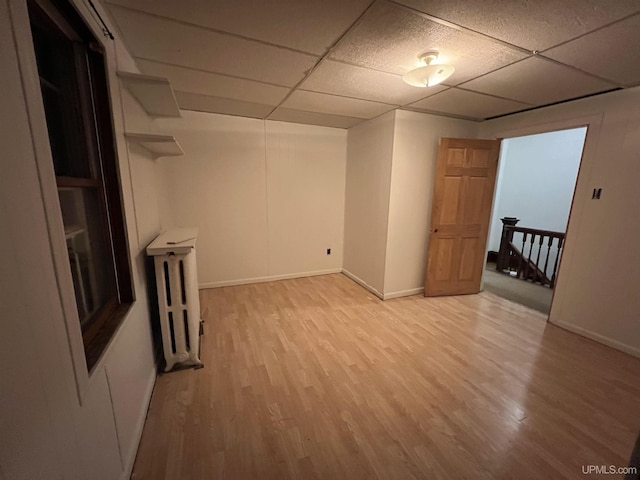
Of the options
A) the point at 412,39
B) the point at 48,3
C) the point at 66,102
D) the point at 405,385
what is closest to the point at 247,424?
the point at 405,385

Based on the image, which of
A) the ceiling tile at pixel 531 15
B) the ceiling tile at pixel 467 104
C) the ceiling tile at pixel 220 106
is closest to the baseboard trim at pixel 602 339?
the ceiling tile at pixel 467 104

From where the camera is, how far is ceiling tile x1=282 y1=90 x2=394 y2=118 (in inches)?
104

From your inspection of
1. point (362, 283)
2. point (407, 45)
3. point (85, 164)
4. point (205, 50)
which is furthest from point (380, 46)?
point (362, 283)

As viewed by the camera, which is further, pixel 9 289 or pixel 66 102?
pixel 66 102

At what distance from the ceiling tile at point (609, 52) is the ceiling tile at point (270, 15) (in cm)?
136

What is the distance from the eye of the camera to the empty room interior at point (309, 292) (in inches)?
32.8

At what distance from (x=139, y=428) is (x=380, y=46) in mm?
2730

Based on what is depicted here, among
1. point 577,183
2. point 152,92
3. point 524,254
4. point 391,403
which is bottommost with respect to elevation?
point 391,403

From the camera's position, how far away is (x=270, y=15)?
139 cm

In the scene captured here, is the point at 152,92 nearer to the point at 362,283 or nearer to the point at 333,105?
the point at 333,105

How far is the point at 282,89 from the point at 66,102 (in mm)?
1692

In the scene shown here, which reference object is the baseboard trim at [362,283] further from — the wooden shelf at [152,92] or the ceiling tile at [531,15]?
the wooden shelf at [152,92]

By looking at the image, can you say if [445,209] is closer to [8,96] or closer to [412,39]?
[412,39]

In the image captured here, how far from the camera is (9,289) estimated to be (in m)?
0.61
